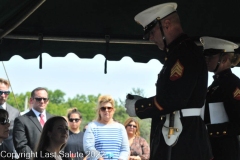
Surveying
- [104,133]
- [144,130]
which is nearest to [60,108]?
[144,130]

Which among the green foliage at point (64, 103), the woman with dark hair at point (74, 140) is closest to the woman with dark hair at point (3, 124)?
the woman with dark hair at point (74, 140)

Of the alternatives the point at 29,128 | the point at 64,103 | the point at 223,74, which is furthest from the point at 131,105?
the point at 64,103

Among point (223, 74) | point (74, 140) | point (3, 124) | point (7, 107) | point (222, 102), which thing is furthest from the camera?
point (74, 140)

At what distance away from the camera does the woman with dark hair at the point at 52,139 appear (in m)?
6.05

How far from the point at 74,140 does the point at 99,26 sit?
9.25ft

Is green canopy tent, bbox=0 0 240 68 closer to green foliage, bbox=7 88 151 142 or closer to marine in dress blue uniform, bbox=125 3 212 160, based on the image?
marine in dress blue uniform, bbox=125 3 212 160

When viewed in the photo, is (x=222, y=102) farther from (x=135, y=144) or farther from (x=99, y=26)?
(x=135, y=144)

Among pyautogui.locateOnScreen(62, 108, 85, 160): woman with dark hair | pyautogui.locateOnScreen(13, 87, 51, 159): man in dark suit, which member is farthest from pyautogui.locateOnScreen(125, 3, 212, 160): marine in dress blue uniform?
pyautogui.locateOnScreen(62, 108, 85, 160): woman with dark hair

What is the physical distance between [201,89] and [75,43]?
6.87 feet

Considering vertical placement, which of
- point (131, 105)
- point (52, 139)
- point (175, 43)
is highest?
point (175, 43)

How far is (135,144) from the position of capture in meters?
9.27

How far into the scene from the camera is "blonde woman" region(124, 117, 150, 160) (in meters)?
9.16

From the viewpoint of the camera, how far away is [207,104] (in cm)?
537

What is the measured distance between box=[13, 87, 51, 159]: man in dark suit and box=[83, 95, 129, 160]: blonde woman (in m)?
0.65
